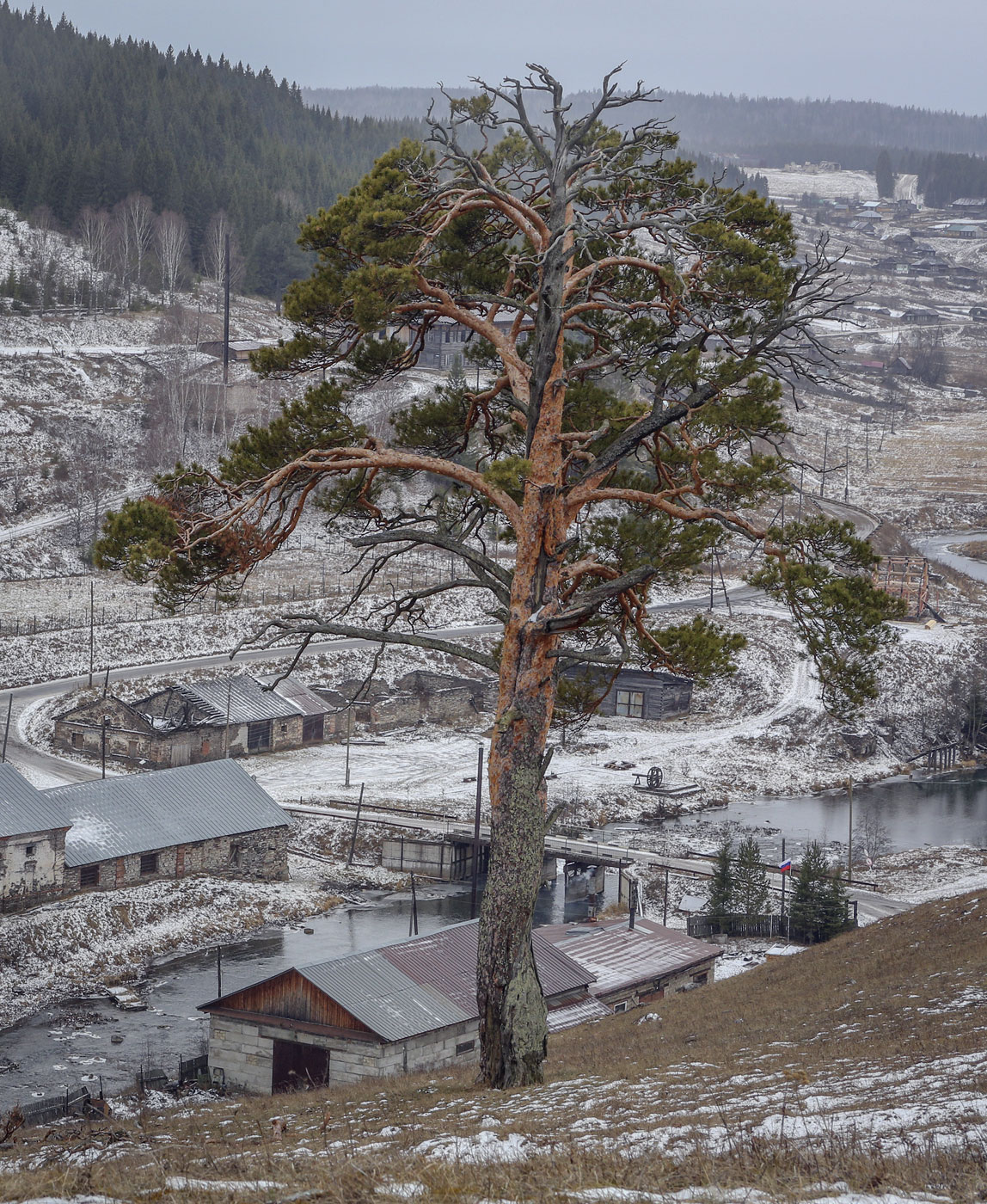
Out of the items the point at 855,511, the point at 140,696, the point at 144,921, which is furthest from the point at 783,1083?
the point at 855,511

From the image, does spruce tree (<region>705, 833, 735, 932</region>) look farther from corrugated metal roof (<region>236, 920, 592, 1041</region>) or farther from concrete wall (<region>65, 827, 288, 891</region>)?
concrete wall (<region>65, 827, 288, 891</region>)

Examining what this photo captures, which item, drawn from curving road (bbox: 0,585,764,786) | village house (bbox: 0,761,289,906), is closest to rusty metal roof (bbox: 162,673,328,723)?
curving road (bbox: 0,585,764,786)

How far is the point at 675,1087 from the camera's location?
12375mm

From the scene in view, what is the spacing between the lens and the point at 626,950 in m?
34.3

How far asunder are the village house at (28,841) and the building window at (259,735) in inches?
734

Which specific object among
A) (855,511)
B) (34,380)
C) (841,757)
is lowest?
(841,757)

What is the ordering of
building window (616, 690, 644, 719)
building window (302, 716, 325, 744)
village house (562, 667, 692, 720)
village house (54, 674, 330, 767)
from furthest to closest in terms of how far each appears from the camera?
building window (616, 690, 644, 719)
village house (562, 667, 692, 720)
building window (302, 716, 325, 744)
village house (54, 674, 330, 767)

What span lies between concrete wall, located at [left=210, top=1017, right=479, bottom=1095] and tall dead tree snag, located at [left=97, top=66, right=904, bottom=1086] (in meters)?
13.6

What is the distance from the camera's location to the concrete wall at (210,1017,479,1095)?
26.0 meters

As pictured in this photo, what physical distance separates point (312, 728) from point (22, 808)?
23.0 meters

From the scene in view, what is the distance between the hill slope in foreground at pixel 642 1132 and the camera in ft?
24.9

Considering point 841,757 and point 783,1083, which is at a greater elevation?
point 783,1083

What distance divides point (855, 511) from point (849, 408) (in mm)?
47798

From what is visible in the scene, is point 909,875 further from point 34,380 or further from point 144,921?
point 34,380
